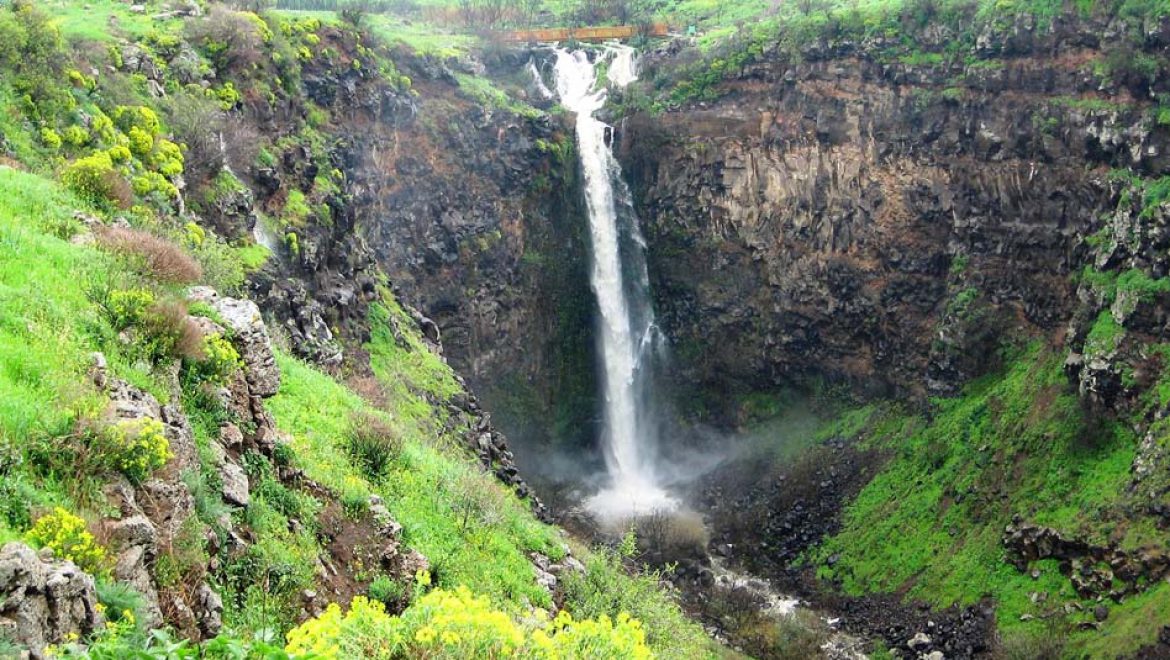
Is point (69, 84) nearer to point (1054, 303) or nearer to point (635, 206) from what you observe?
point (635, 206)

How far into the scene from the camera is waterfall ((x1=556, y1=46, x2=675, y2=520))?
45.3m

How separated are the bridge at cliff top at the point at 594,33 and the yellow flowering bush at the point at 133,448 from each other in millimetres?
53337

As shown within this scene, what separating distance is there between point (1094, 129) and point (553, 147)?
23560 millimetres

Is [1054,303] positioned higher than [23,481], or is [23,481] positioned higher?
[23,481]

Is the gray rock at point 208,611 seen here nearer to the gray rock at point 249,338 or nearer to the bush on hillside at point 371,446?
the gray rock at point 249,338

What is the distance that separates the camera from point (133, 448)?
838cm

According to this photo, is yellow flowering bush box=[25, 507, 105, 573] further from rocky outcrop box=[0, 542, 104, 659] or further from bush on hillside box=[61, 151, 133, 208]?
bush on hillside box=[61, 151, 133, 208]

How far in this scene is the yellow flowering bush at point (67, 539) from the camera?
7090mm

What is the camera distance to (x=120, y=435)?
8312mm

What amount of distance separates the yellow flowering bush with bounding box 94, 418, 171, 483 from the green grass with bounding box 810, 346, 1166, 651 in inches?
1015

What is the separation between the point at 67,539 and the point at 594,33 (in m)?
57.1

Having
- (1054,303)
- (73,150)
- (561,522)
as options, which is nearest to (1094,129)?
(1054,303)

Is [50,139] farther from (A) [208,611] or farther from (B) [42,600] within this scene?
(B) [42,600]

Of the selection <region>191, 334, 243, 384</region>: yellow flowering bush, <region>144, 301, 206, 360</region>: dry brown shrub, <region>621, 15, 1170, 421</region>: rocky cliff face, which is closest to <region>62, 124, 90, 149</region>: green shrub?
<region>144, 301, 206, 360</region>: dry brown shrub
